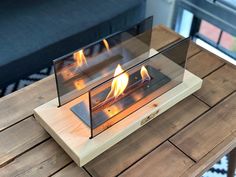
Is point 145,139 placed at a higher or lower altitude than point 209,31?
higher

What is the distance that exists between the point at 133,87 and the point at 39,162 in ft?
1.28

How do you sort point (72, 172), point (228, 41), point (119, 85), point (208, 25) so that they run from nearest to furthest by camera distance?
point (72, 172) < point (119, 85) < point (228, 41) < point (208, 25)

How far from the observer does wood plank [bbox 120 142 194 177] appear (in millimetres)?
968

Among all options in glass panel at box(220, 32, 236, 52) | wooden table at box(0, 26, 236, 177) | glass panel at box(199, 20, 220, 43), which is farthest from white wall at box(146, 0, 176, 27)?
wooden table at box(0, 26, 236, 177)

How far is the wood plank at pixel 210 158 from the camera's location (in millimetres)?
973

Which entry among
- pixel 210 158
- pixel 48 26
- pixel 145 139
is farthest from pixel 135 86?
pixel 48 26

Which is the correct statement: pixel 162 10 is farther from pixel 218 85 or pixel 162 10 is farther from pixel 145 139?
pixel 145 139

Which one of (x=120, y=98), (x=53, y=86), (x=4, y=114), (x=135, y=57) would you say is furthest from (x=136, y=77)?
(x=4, y=114)

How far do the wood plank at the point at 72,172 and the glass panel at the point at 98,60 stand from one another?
23 cm

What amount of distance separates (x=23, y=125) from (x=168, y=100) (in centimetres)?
49

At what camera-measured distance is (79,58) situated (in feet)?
3.85

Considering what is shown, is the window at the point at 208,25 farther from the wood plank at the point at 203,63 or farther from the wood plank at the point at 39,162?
the wood plank at the point at 39,162

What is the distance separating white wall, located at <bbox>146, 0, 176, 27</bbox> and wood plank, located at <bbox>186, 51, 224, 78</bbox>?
76 centimetres

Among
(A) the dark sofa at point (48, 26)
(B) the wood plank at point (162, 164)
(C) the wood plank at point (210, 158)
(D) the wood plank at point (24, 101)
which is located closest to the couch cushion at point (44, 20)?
(A) the dark sofa at point (48, 26)
